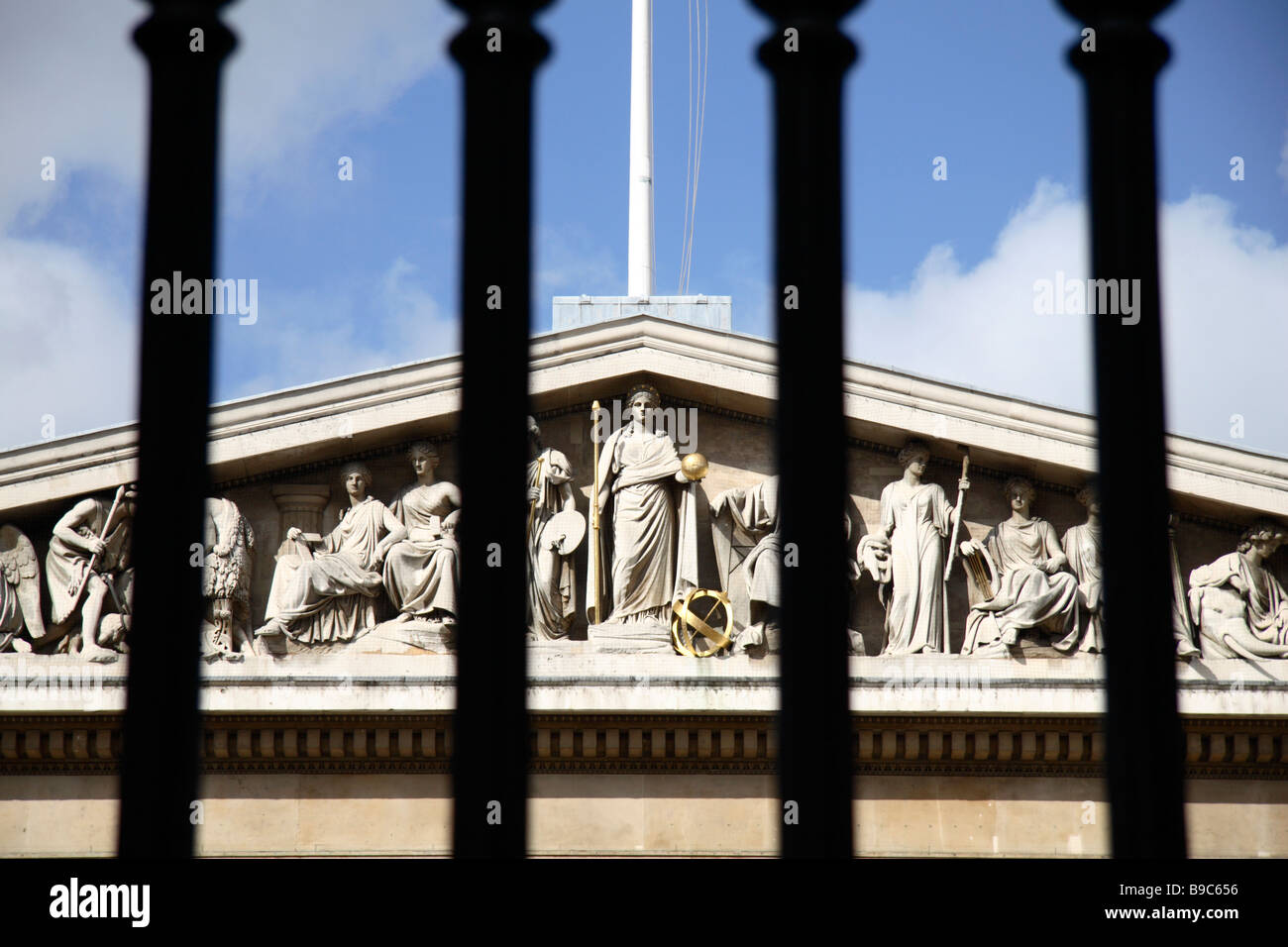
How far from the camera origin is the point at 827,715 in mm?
11367

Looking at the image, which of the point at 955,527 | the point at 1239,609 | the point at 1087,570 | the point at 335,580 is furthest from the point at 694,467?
the point at 1239,609

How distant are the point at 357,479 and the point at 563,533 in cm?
219

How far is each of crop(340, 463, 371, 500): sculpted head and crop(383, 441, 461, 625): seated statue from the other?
19.6 inches

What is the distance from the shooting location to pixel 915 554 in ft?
70.4


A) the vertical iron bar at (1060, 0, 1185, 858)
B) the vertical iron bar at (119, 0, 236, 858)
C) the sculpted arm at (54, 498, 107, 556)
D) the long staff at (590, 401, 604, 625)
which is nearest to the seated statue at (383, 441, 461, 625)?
the long staff at (590, 401, 604, 625)

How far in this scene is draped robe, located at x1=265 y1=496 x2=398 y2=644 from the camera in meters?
21.3

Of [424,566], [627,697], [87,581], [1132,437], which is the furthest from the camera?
[424,566]

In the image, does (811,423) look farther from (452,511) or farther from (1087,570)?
(1087,570)

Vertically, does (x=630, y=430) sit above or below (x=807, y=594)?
above

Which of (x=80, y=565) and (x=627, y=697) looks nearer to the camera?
(x=627, y=697)

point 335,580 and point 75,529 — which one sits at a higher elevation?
point 75,529

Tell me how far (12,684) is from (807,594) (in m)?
11.8
